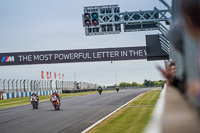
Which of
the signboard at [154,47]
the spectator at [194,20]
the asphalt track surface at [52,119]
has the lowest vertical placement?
the asphalt track surface at [52,119]

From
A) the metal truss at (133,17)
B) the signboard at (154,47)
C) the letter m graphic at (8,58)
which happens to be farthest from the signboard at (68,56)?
the metal truss at (133,17)

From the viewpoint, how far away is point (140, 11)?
838 inches

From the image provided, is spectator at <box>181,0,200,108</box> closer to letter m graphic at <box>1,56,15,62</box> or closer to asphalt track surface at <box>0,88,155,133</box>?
asphalt track surface at <box>0,88,155,133</box>

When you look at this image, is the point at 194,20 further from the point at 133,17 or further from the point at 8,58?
the point at 8,58

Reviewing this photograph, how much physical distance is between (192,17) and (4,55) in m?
34.1

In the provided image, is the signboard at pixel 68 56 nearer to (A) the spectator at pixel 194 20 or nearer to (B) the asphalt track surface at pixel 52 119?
(B) the asphalt track surface at pixel 52 119

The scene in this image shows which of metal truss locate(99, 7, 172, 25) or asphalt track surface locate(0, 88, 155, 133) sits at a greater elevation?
metal truss locate(99, 7, 172, 25)

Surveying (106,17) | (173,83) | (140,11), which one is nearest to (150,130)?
(173,83)

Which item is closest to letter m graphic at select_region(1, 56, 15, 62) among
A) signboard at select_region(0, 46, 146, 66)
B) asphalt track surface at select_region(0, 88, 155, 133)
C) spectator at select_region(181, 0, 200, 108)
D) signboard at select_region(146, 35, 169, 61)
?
signboard at select_region(0, 46, 146, 66)

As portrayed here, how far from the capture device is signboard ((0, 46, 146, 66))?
32.9m

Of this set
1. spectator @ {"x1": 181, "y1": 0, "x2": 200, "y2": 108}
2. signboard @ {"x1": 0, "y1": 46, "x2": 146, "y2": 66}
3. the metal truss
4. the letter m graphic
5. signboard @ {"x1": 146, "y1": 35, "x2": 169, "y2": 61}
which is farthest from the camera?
the letter m graphic

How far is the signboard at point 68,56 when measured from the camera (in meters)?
32.9

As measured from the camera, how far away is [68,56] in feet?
109

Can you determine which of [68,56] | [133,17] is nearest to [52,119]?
[133,17]
